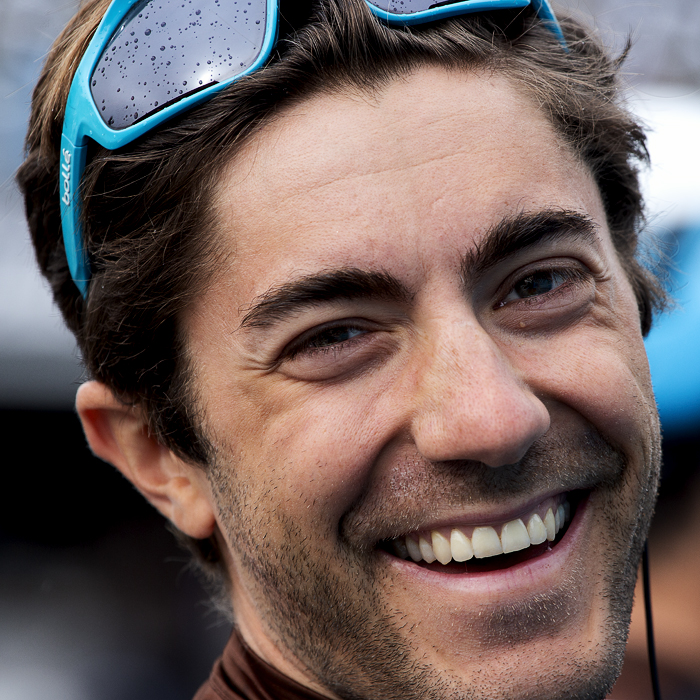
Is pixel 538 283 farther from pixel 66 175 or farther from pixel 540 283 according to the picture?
pixel 66 175

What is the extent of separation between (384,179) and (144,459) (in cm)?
109

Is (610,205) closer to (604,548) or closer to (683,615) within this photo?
(604,548)

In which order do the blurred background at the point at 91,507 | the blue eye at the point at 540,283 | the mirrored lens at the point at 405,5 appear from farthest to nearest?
the blurred background at the point at 91,507 → the mirrored lens at the point at 405,5 → the blue eye at the point at 540,283

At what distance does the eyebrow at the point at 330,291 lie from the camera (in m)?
1.65

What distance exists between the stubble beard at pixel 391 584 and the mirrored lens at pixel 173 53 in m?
0.92

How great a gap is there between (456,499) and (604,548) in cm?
42

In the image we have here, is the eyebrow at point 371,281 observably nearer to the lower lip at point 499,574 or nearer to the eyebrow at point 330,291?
the eyebrow at point 330,291

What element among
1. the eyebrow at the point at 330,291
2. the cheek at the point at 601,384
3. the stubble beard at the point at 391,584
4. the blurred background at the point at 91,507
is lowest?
the blurred background at the point at 91,507

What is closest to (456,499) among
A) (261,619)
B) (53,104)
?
(261,619)

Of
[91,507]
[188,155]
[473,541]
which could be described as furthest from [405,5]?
[91,507]

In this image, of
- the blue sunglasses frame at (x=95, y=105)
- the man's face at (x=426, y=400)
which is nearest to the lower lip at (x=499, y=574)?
the man's face at (x=426, y=400)

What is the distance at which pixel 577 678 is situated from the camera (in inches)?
65.4

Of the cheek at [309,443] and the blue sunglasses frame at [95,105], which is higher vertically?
the blue sunglasses frame at [95,105]

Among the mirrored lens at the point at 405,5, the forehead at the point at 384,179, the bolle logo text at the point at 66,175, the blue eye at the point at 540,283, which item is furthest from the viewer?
the bolle logo text at the point at 66,175
